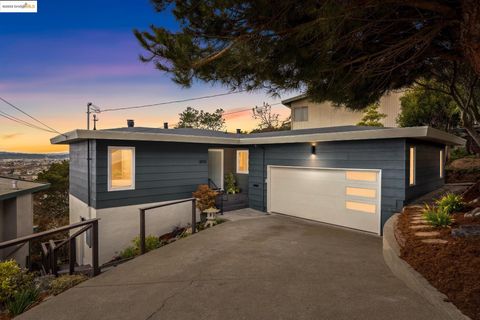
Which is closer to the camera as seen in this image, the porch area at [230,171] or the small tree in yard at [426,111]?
the porch area at [230,171]

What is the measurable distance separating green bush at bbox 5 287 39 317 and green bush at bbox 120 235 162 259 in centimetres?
327

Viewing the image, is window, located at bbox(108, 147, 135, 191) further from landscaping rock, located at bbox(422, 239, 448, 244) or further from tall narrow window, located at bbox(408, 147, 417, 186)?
tall narrow window, located at bbox(408, 147, 417, 186)

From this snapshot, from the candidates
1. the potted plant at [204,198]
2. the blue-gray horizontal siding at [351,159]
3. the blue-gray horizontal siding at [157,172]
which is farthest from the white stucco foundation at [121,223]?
the blue-gray horizontal siding at [351,159]

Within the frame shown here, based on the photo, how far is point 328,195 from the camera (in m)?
8.06

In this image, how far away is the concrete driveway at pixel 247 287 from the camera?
304 centimetres

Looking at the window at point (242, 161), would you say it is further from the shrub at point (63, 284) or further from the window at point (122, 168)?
Answer: the shrub at point (63, 284)

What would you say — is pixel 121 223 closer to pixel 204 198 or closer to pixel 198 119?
pixel 204 198

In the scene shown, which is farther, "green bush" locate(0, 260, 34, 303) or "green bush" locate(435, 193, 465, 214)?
"green bush" locate(435, 193, 465, 214)

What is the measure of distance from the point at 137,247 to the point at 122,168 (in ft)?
7.98

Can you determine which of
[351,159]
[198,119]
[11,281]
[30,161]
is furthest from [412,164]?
[30,161]

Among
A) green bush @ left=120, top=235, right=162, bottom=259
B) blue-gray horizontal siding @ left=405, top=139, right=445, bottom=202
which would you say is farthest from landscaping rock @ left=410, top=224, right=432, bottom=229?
green bush @ left=120, top=235, right=162, bottom=259

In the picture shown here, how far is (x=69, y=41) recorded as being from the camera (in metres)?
12.8

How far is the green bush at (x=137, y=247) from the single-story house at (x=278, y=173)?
1.33ft

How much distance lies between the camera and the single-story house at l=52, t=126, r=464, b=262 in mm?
6898
